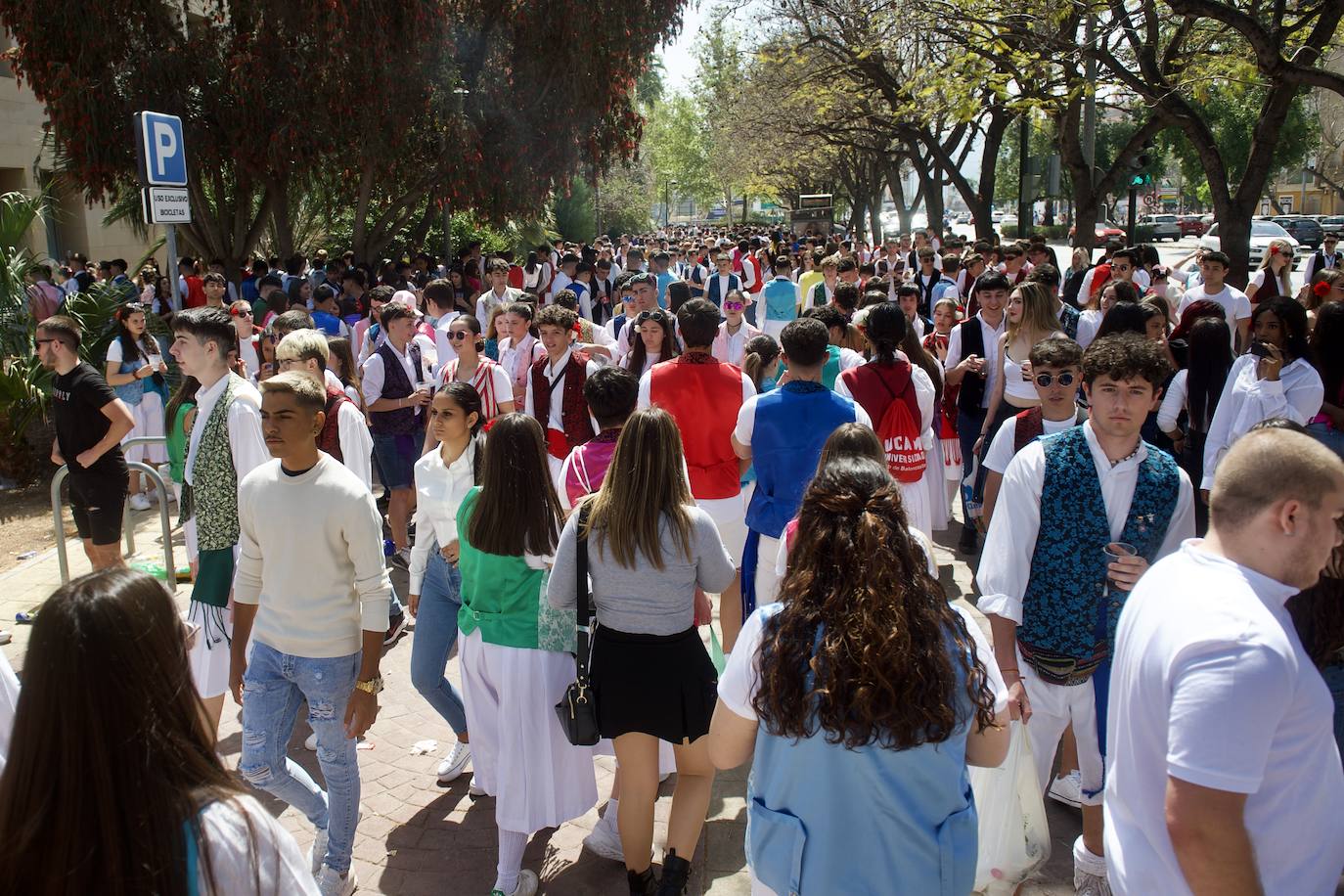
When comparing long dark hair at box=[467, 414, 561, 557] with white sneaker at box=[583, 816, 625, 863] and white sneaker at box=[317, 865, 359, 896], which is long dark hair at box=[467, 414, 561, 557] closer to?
white sneaker at box=[583, 816, 625, 863]

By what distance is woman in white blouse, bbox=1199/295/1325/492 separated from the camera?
16.5 ft

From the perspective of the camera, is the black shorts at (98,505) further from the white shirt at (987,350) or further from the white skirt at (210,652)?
the white shirt at (987,350)

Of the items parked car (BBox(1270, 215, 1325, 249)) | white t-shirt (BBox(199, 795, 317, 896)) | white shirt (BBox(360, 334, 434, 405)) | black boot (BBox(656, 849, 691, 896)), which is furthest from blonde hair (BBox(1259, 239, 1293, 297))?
parked car (BBox(1270, 215, 1325, 249))

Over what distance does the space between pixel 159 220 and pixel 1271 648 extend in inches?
300

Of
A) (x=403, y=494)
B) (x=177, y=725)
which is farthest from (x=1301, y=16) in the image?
(x=177, y=725)

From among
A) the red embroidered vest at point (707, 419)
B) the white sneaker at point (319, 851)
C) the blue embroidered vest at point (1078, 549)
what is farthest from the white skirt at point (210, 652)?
→ the blue embroidered vest at point (1078, 549)

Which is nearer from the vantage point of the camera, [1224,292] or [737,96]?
[1224,292]

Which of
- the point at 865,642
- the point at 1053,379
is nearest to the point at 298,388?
the point at 865,642

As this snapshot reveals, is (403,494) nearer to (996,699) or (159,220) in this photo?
(159,220)

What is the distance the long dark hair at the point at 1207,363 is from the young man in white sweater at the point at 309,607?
4832 millimetres

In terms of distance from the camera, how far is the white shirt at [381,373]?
7.49 m

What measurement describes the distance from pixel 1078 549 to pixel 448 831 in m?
2.68

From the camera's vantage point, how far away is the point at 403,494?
7641 millimetres

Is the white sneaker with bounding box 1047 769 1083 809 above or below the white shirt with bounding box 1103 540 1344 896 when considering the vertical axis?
below
